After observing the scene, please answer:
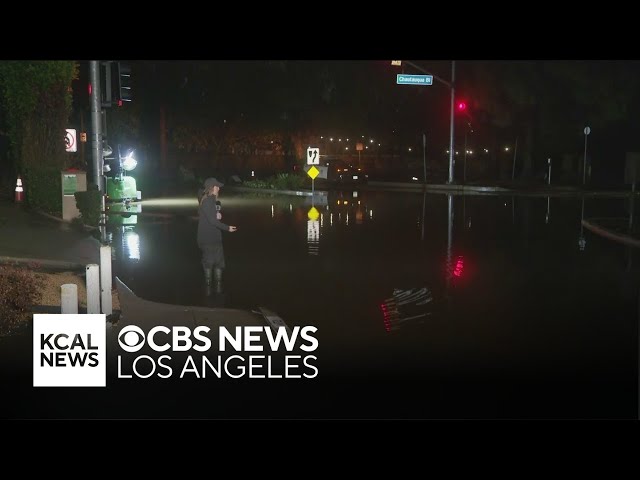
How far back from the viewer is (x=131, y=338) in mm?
10031

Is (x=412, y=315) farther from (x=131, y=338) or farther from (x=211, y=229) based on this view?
(x=131, y=338)

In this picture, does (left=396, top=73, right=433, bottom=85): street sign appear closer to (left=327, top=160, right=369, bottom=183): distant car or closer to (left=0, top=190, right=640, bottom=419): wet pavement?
(left=327, top=160, right=369, bottom=183): distant car

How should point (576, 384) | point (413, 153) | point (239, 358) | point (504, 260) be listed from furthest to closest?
point (413, 153), point (504, 260), point (239, 358), point (576, 384)

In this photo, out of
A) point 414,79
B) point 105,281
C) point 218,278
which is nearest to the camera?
point 105,281

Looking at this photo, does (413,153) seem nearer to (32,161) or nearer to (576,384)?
(32,161)

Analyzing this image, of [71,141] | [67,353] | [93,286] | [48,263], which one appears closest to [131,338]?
[93,286]

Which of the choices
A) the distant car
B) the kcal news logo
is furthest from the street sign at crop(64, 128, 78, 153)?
the distant car

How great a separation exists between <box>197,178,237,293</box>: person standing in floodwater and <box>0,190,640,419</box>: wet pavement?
38 cm

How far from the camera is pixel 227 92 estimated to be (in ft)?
206

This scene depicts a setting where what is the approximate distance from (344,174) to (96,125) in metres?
38.9

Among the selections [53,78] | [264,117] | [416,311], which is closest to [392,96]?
[264,117]

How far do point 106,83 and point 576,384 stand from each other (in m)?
8.87

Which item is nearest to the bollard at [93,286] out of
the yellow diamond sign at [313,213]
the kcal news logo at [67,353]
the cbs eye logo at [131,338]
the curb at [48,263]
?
the cbs eye logo at [131,338]

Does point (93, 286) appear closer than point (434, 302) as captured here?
Yes
